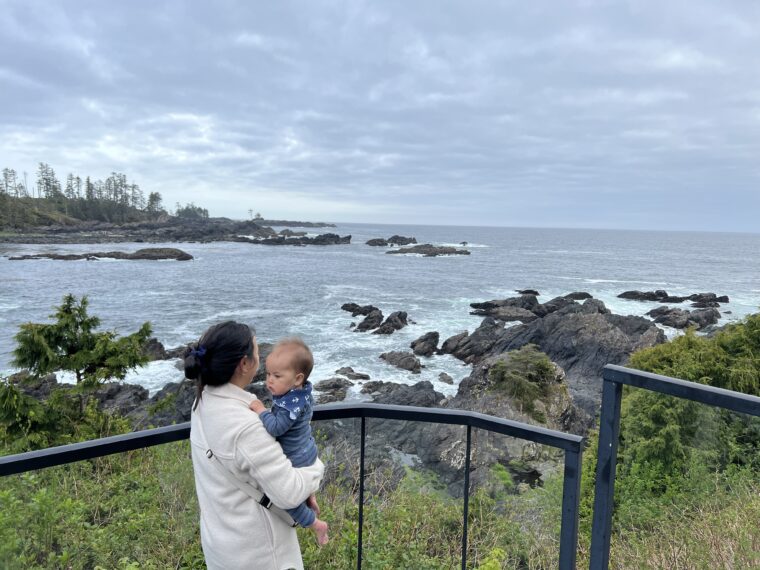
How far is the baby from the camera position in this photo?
1.80 meters

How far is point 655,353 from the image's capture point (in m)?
10.7

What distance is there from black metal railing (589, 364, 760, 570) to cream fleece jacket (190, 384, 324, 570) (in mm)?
1256

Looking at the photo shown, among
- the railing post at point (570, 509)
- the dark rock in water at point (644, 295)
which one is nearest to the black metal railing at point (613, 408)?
the railing post at point (570, 509)

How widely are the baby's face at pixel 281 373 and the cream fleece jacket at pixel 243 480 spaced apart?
10cm

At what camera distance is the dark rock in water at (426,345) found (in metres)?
27.1

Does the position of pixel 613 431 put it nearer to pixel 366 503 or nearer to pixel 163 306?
pixel 366 503

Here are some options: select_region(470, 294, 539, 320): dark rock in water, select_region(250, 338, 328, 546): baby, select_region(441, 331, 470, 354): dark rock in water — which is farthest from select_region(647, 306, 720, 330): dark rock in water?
select_region(250, 338, 328, 546): baby

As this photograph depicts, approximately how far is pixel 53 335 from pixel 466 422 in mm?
11578

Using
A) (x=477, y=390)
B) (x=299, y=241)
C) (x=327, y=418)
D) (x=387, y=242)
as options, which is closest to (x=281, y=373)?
(x=327, y=418)

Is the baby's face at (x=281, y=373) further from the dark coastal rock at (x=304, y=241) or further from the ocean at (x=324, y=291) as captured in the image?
the dark coastal rock at (x=304, y=241)

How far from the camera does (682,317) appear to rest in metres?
35.4

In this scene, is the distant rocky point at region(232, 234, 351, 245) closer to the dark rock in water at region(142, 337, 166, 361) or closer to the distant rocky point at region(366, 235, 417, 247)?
the distant rocky point at region(366, 235, 417, 247)

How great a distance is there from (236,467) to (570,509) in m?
1.48

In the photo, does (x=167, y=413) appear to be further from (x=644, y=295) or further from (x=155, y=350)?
(x=644, y=295)
